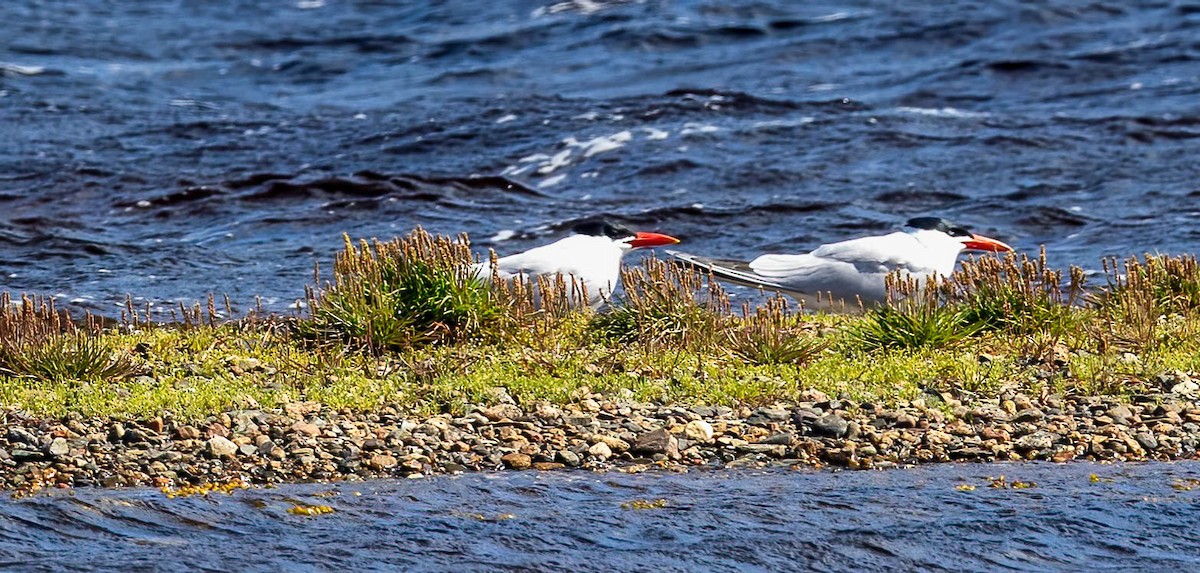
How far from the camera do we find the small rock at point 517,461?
23.6ft

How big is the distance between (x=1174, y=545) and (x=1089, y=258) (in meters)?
8.92

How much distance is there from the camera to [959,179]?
1794 centimetres

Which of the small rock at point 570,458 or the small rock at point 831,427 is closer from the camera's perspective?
the small rock at point 570,458

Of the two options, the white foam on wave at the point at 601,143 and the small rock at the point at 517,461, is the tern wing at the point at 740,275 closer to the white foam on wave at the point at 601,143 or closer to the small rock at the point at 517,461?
the small rock at the point at 517,461

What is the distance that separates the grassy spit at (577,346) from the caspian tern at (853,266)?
29.3 inches

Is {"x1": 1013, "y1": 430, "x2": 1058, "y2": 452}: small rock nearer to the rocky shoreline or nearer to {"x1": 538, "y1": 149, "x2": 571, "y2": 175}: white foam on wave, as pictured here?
the rocky shoreline

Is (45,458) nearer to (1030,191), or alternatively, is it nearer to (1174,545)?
(1174,545)

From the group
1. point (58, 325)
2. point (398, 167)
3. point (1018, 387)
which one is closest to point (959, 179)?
point (398, 167)

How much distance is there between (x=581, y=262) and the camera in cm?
1041

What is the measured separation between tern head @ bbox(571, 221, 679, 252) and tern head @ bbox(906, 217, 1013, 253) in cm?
179

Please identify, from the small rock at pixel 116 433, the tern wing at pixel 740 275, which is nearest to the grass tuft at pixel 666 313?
the tern wing at pixel 740 275

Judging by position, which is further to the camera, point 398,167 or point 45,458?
point 398,167

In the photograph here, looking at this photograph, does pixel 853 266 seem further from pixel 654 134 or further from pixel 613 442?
pixel 654 134

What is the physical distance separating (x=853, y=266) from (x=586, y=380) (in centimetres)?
321
